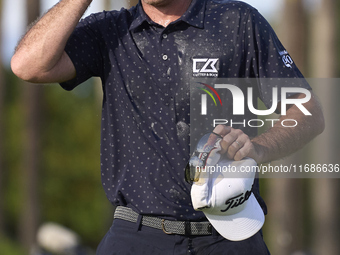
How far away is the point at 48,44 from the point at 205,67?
0.90 m

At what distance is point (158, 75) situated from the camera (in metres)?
3.64

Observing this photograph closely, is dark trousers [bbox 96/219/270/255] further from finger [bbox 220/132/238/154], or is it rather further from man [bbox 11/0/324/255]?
finger [bbox 220/132/238/154]

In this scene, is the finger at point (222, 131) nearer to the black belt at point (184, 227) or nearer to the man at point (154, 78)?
the man at point (154, 78)

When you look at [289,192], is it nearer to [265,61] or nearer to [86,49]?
[265,61]

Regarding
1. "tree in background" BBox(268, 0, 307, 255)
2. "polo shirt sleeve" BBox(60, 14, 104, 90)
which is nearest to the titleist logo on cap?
"polo shirt sleeve" BBox(60, 14, 104, 90)

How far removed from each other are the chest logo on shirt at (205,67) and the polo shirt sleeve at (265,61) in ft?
0.65

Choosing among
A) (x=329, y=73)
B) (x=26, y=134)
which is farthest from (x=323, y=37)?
(x=26, y=134)

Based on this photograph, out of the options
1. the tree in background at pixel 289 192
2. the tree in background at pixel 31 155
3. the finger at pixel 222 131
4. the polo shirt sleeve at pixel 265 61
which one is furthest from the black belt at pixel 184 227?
the tree in background at pixel 31 155

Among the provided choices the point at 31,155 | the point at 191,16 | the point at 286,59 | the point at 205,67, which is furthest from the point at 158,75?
the point at 31,155

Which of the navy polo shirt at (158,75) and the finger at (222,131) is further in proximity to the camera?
the navy polo shirt at (158,75)

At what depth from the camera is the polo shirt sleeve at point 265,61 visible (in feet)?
11.8

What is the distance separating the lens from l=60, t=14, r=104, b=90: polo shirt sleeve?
3.69m

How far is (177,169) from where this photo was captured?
3.52m

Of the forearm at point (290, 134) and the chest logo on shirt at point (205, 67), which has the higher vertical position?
the chest logo on shirt at point (205, 67)
